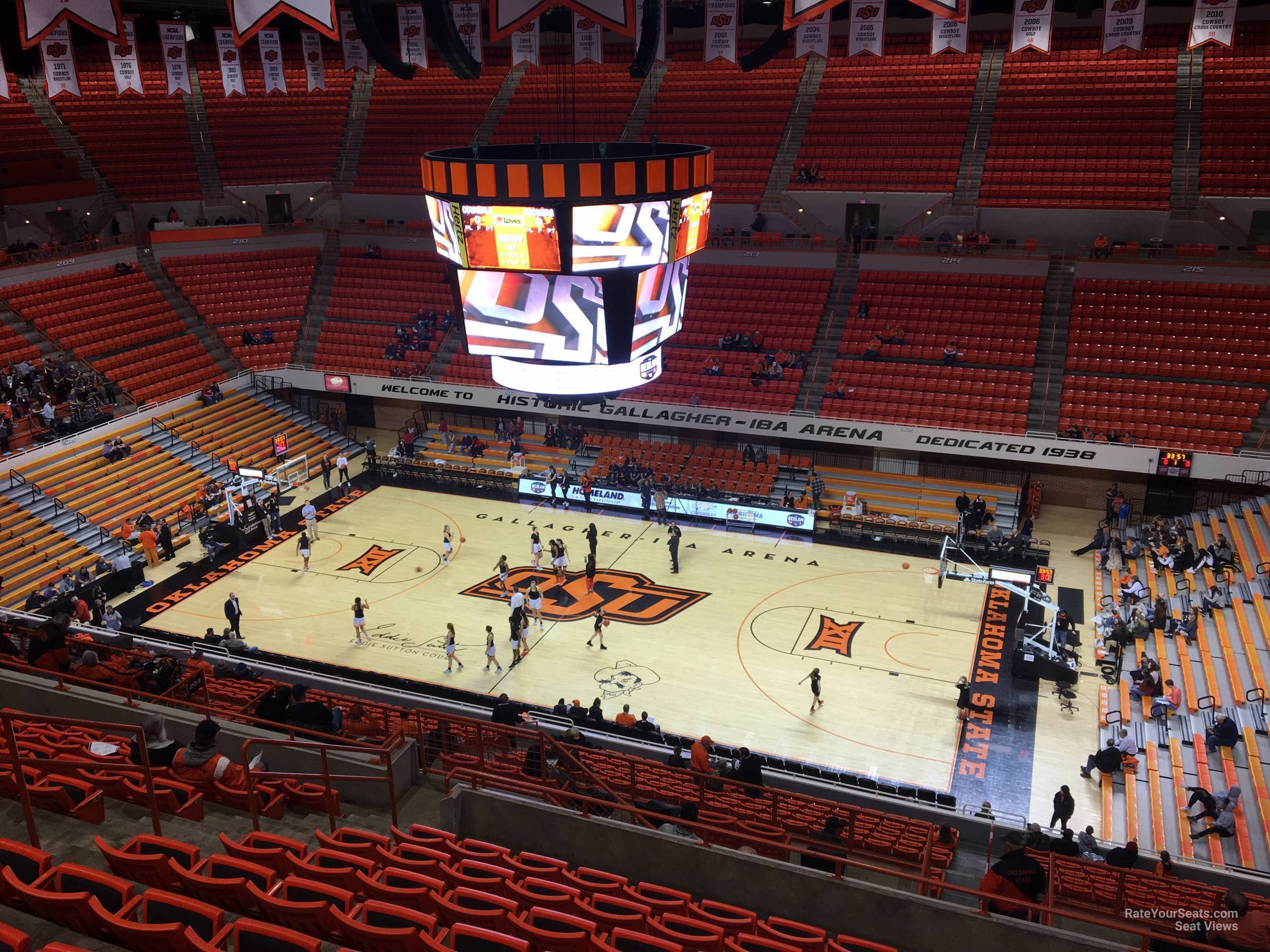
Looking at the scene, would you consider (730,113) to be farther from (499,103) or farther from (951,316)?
(951,316)

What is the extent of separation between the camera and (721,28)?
94.5 ft

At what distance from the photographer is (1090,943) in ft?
24.4

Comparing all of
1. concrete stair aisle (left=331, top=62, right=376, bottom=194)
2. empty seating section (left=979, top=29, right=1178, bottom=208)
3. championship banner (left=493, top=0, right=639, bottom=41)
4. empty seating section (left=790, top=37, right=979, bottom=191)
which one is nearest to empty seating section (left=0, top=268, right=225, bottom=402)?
concrete stair aisle (left=331, top=62, right=376, bottom=194)

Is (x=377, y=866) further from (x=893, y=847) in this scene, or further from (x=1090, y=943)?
(x=893, y=847)

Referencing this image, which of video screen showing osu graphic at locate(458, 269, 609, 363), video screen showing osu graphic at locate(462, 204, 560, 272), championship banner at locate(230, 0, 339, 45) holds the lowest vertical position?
video screen showing osu graphic at locate(458, 269, 609, 363)

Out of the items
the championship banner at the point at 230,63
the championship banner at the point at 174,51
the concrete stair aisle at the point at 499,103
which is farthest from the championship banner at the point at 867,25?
the championship banner at the point at 174,51

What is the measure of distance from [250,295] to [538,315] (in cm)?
2505

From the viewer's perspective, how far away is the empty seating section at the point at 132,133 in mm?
38156

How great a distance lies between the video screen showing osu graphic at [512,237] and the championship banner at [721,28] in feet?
57.6

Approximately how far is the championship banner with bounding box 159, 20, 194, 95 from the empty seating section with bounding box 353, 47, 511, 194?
9439 mm

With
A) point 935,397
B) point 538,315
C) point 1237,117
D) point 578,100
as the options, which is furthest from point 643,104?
point 538,315

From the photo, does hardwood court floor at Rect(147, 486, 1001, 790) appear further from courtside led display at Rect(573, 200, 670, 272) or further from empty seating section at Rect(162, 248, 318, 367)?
empty seating section at Rect(162, 248, 318, 367)

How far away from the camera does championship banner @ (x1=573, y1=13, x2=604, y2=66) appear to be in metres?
32.1

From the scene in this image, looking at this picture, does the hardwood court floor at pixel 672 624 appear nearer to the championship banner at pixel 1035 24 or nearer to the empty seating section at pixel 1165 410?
the empty seating section at pixel 1165 410
